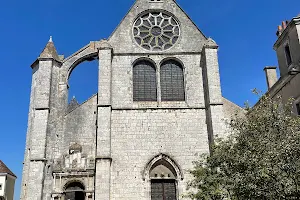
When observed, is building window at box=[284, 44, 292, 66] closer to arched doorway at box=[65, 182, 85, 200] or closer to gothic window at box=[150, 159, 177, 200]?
gothic window at box=[150, 159, 177, 200]

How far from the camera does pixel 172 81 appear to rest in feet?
64.3

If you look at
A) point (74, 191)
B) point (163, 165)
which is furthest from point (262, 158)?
point (74, 191)

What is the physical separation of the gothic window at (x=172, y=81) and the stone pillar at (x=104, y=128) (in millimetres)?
2985

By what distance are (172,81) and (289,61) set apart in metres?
6.01

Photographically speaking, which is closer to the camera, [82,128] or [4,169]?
[82,128]

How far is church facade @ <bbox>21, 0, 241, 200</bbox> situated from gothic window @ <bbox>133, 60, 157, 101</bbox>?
54 mm

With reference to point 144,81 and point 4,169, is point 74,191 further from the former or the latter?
point 4,169

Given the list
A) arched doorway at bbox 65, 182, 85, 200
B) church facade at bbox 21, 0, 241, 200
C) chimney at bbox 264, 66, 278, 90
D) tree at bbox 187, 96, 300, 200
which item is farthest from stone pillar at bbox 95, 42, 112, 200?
chimney at bbox 264, 66, 278, 90

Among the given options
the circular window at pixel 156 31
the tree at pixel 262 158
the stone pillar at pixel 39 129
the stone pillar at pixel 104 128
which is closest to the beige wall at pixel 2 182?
the stone pillar at pixel 39 129

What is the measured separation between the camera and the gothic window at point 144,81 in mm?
19250

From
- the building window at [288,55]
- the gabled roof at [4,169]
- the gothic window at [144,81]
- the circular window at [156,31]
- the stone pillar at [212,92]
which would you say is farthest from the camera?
the gabled roof at [4,169]

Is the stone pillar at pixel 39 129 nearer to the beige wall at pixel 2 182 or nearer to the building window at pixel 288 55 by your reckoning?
the beige wall at pixel 2 182

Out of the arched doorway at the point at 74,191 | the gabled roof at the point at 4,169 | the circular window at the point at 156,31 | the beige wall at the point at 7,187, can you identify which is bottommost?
the arched doorway at the point at 74,191

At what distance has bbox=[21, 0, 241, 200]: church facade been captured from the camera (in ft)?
55.6
